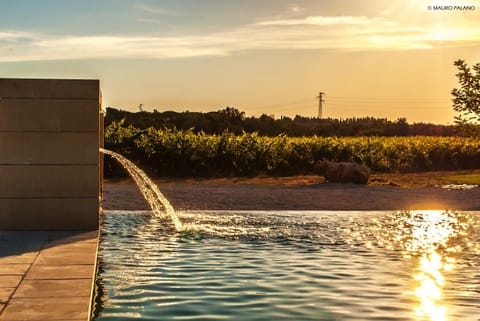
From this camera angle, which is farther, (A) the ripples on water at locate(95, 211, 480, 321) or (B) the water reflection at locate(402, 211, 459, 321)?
(B) the water reflection at locate(402, 211, 459, 321)

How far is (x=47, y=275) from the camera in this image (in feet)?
19.5

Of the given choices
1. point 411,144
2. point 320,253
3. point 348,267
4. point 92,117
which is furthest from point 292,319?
point 411,144

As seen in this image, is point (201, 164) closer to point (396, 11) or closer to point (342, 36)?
point (342, 36)

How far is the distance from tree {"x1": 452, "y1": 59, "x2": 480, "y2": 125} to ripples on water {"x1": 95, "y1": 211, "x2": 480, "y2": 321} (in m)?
9.64

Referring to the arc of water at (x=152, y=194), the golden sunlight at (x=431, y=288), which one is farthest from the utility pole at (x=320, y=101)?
the golden sunlight at (x=431, y=288)

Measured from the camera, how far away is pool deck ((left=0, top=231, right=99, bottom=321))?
189 inches

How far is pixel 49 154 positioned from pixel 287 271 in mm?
3485

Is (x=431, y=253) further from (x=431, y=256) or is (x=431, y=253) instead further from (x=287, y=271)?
(x=287, y=271)

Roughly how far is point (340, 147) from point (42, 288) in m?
23.3

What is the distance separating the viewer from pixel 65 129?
8.82 meters

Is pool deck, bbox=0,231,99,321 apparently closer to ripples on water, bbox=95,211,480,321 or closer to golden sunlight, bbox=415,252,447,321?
ripples on water, bbox=95,211,480,321

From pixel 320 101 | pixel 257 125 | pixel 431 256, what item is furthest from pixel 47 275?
pixel 320 101

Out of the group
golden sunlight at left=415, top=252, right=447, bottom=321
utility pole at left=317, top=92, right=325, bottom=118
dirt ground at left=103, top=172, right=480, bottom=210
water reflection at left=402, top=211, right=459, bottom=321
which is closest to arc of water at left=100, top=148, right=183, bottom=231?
dirt ground at left=103, top=172, right=480, bottom=210

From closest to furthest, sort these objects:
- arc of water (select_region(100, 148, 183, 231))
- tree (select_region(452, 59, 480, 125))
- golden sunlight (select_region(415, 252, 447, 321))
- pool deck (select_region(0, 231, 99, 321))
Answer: pool deck (select_region(0, 231, 99, 321)) < golden sunlight (select_region(415, 252, 447, 321)) < arc of water (select_region(100, 148, 183, 231)) < tree (select_region(452, 59, 480, 125))
